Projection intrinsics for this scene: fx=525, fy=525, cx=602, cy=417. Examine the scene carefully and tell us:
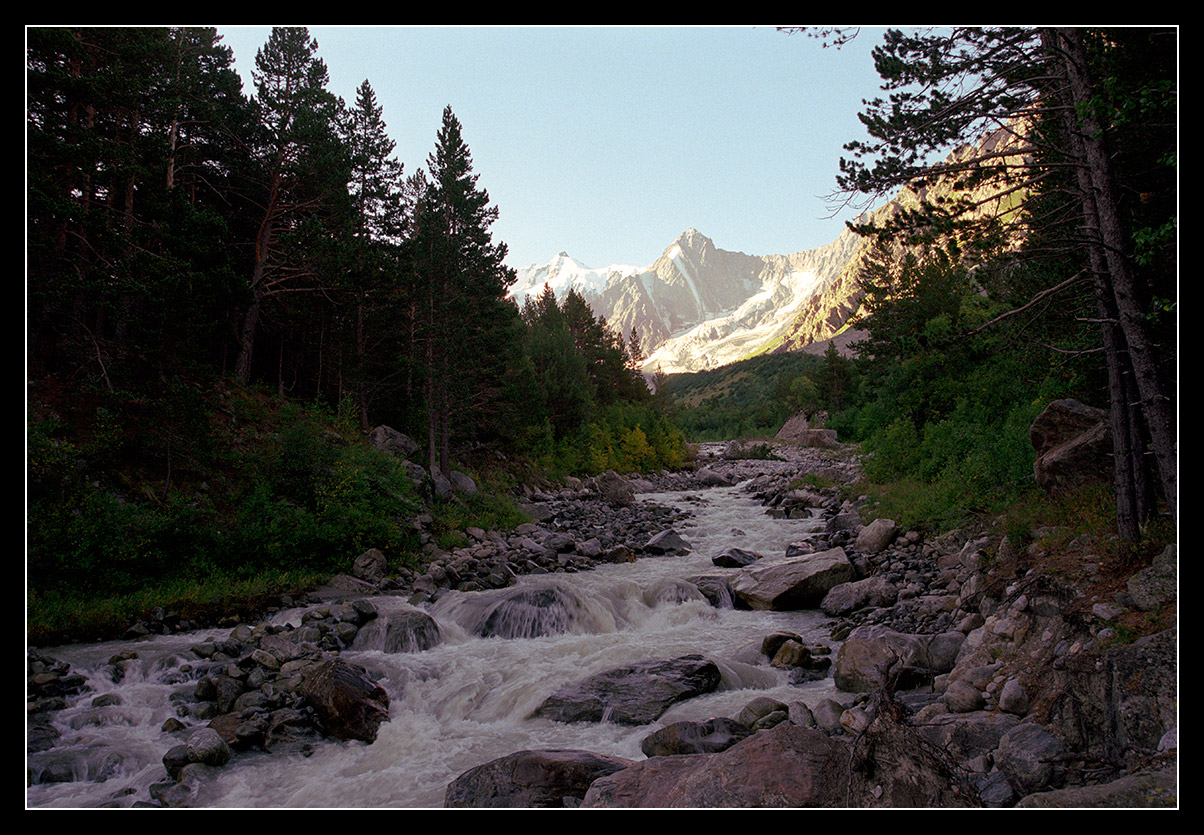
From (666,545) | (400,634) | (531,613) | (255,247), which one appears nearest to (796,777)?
(531,613)

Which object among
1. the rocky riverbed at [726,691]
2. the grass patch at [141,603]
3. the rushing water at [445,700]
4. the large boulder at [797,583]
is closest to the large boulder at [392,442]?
the rocky riverbed at [726,691]

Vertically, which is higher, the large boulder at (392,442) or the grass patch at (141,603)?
the large boulder at (392,442)

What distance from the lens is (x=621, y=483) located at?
3234 cm

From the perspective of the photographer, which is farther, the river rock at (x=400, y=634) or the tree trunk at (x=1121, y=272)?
the river rock at (x=400, y=634)

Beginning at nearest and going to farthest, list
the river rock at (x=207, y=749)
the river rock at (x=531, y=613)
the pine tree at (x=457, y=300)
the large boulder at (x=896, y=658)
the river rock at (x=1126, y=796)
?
the river rock at (x=1126, y=796) → the river rock at (x=207, y=749) → the large boulder at (x=896, y=658) → the river rock at (x=531, y=613) → the pine tree at (x=457, y=300)

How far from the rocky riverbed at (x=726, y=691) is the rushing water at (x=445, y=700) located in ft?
0.18

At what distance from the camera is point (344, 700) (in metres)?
6.91

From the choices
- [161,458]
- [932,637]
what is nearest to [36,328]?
[161,458]

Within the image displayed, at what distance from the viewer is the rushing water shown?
227 inches

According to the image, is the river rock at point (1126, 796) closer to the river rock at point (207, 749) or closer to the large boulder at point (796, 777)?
the large boulder at point (796, 777)

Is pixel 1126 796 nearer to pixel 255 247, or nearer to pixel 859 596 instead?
pixel 859 596

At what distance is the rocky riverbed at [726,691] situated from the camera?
13.8 feet
